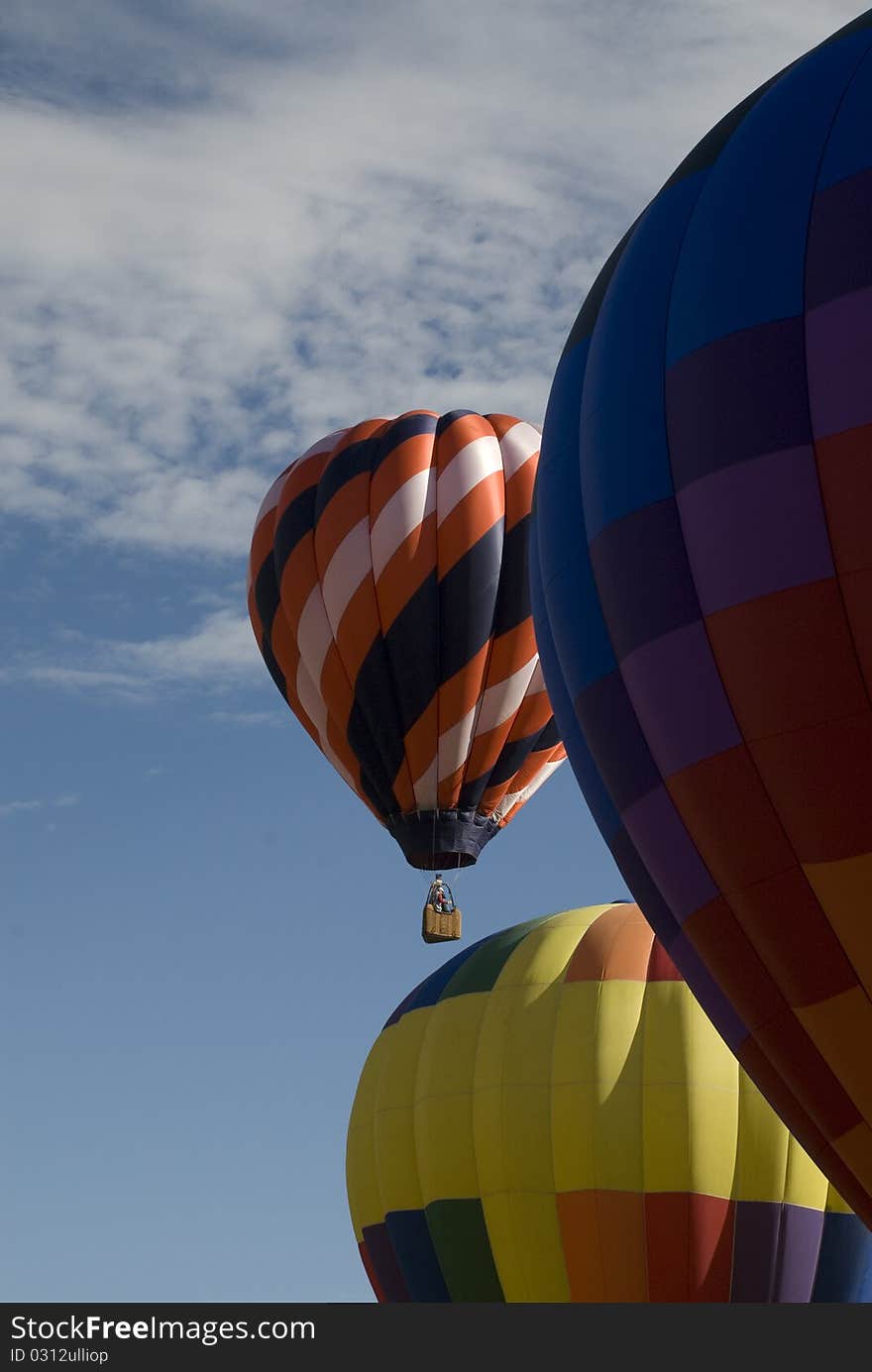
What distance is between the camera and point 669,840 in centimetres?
1167

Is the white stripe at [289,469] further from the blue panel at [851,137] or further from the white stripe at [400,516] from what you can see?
the blue panel at [851,137]

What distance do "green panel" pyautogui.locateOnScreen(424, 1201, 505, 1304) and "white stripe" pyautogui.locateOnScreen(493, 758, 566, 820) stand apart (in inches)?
164

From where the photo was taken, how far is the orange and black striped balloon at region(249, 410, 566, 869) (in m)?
20.1

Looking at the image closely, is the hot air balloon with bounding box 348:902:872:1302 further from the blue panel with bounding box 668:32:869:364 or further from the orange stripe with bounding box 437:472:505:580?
the blue panel with bounding box 668:32:869:364

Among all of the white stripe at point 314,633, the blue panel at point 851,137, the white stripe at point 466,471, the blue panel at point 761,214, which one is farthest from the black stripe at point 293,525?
the blue panel at point 851,137

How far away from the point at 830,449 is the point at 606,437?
1474 mm

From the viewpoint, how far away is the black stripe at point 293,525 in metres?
20.9

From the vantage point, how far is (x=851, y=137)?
1129 centimetres

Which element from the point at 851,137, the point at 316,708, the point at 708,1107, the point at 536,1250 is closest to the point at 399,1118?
the point at 536,1250

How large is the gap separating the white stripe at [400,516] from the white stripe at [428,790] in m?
1.72

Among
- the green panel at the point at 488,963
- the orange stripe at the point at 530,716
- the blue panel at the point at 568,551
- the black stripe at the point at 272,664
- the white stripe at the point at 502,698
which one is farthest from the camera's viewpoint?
the black stripe at the point at 272,664

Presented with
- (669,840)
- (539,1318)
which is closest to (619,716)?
(669,840)

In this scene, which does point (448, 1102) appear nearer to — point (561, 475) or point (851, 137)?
point (561, 475)

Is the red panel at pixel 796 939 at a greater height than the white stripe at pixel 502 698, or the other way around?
the white stripe at pixel 502 698
